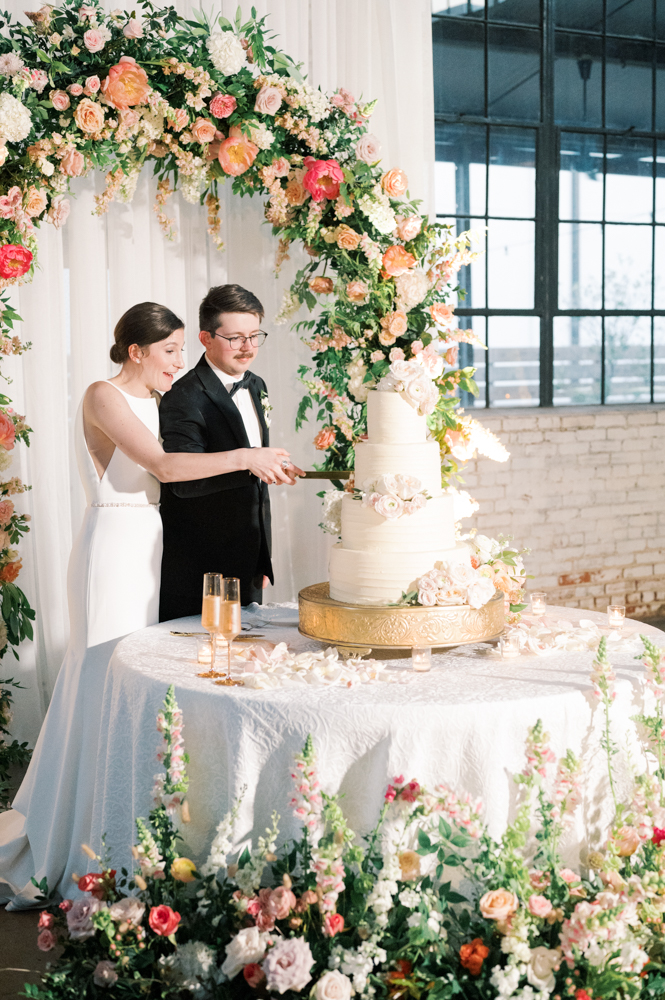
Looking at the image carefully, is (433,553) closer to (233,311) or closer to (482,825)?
(482,825)

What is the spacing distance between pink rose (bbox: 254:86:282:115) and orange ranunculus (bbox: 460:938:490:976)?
9.16 feet

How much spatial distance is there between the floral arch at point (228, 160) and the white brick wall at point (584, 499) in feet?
8.55

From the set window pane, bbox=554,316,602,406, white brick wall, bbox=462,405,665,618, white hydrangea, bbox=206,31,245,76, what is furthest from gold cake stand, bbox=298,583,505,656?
window pane, bbox=554,316,602,406

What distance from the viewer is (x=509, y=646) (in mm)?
2609

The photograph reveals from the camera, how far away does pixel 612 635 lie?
2779 millimetres

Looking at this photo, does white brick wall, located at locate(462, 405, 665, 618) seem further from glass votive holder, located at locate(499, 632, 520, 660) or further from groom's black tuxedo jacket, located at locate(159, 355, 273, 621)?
glass votive holder, located at locate(499, 632, 520, 660)

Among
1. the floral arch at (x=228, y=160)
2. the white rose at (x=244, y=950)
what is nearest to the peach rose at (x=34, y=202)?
the floral arch at (x=228, y=160)

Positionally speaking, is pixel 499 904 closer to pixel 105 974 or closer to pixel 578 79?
pixel 105 974

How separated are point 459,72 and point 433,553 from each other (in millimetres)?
4749

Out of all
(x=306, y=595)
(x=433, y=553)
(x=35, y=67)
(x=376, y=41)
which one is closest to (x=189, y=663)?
(x=306, y=595)

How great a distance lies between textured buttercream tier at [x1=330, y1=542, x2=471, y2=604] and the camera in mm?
2592

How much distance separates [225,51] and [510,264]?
11.7 ft

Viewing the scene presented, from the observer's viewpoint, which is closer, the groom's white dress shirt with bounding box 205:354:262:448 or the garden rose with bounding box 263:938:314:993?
the garden rose with bounding box 263:938:314:993

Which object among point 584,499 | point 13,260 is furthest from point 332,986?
point 584,499
